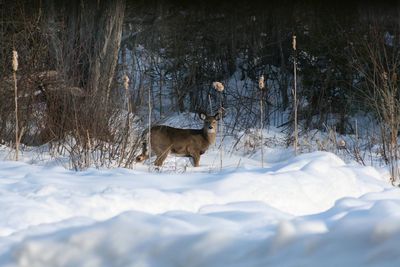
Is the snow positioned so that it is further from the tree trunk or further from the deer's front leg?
the deer's front leg

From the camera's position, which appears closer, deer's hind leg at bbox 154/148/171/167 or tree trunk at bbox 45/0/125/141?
tree trunk at bbox 45/0/125/141

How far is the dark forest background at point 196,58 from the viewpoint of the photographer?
1138 cm

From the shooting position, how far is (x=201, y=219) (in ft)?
11.5

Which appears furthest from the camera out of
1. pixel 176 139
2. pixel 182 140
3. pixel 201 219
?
pixel 182 140

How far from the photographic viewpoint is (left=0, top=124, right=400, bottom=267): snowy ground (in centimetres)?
272

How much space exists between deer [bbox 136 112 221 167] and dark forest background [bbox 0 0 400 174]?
637mm

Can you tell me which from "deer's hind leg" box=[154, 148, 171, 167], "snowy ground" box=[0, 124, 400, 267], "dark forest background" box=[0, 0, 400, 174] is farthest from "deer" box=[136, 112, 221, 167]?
"snowy ground" box=[0, 124, 400, 267]

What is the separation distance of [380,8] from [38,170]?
15.2 m

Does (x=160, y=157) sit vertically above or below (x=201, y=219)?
below

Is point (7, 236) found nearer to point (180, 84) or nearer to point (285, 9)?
point (180, 84)

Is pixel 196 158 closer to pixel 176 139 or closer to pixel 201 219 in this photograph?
pixel 176 139

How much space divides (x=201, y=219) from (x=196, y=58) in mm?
16799

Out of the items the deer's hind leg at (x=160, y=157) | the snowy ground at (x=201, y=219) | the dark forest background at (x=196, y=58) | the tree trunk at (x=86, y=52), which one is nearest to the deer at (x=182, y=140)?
the deer's hind leg at (x=160, y=157)

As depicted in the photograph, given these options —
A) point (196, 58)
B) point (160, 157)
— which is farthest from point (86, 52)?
point (196, 58)
